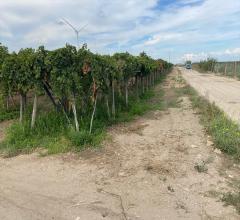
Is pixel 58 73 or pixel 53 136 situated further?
pixel 53 136

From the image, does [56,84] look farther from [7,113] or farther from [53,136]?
[7,113]

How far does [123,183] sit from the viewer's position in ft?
16.9

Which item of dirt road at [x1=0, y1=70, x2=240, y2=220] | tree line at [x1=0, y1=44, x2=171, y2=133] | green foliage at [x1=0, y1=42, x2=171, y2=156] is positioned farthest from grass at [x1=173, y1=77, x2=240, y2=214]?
tree line at [x1=0, y1=44, x2=171, y2=133]

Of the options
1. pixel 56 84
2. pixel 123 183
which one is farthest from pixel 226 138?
pixel 56 84

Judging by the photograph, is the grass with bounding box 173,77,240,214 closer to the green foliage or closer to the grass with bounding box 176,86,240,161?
the grass with bounding box 176,86,240,161

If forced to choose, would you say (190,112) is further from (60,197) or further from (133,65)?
(60,197)

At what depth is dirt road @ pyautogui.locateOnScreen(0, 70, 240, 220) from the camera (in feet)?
13.8

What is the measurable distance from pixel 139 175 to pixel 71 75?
314cm

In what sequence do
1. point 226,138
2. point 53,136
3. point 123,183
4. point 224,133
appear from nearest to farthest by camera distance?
1. point 123,183
2. point 226,138
3. point 224,133
4. point 53,136

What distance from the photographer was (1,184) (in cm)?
529

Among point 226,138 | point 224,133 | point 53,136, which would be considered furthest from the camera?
point 53,136

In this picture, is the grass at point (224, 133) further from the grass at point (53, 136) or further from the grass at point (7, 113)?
the grass at point (7, 113)

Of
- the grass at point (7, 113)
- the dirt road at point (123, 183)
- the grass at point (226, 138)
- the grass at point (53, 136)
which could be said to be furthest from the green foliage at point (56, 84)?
the grass at point (226, 138)

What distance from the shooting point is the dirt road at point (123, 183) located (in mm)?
4211
